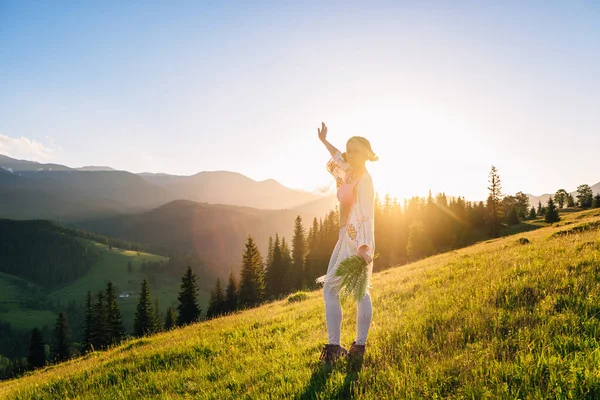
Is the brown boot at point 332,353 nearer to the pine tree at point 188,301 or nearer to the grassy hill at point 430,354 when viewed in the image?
the grassy hill at point 430,354

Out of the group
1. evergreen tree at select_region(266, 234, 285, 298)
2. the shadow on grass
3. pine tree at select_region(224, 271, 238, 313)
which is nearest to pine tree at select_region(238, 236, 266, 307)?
pine tree at select_region(224, 271, 238, 313)

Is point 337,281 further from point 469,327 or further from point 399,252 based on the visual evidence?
point 399,252

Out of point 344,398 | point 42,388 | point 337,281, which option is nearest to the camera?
point 344,398

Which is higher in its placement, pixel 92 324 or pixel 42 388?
pixel 42 388

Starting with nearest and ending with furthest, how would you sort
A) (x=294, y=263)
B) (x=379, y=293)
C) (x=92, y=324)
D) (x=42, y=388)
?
(x=42, y=388) → (x=379, y=293) → (x=92, y=324) → (x=294, y=263)

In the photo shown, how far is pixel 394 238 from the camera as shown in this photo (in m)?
84.2

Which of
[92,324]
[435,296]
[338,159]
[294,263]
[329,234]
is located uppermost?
[338,159]

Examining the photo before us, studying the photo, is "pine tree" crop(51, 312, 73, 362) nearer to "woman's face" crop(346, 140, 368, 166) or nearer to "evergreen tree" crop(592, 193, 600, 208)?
"woman's face" crop(346, 140, 368, 166)

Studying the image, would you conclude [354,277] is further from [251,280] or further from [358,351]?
[251,280]

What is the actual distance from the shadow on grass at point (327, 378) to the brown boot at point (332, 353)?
12 cm

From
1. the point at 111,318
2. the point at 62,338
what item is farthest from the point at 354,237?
the point at 62,338

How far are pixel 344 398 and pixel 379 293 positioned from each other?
6635mm

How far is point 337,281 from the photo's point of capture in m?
5.14

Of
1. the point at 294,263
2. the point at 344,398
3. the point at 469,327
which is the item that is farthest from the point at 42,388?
the point at 294,263
